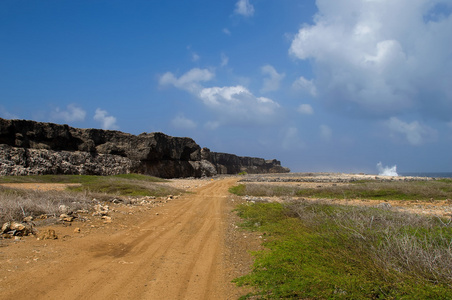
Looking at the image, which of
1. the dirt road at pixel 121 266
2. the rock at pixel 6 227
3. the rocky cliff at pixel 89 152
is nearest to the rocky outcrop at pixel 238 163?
the rocky cliff at pixel 89 152

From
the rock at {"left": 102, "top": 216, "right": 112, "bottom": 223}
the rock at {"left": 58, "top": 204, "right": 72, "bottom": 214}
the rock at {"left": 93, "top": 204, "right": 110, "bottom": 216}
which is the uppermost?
the rock at {"left": 58, "top": 204, "right": 72, "bottom": 214}

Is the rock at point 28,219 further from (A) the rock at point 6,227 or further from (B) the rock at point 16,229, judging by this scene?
(A) the rock at point 6,227

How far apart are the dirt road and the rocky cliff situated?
22.5 m

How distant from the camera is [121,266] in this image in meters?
4.86

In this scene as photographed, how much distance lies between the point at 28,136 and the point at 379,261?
3054 centimetres

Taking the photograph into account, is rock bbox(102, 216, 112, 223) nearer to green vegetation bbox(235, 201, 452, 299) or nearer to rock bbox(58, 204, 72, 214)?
rock bbox(58, 204, 72, 214)

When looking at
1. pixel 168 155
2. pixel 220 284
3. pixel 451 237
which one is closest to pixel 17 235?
pixel 220 284

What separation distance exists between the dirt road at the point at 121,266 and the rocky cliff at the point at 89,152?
2246 cm

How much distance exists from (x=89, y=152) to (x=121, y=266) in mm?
29339

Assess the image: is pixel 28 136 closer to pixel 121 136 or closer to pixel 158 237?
pixel 121 136

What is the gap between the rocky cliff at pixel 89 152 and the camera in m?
24.8

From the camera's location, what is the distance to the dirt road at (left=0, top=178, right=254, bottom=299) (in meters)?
3.87

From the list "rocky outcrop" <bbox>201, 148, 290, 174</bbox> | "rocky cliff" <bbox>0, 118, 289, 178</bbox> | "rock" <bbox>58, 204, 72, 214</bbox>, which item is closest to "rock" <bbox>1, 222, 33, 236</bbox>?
"rock" <bbox>58, 204, 72, 214</bbox>

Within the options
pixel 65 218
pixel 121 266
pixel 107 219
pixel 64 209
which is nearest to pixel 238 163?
pixel 107 219
